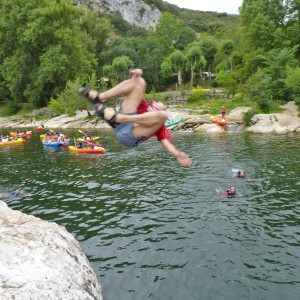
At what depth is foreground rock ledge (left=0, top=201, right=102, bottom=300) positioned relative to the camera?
6.95m

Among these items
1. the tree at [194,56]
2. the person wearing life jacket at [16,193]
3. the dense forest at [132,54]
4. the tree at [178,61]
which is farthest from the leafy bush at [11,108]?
the person wearing life jacket at [16,193]

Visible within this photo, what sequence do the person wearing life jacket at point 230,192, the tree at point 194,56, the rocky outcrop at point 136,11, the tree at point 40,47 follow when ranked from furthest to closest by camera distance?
the rocky outcrop at point 136,11, the tree at point 40,47, the tree at point 194,56, the person wearing life jacket at point 230,192

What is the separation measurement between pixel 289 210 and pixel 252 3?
43.4m

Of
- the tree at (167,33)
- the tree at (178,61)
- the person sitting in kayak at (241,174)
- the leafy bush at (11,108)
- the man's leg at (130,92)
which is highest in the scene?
the tree at (167,33)

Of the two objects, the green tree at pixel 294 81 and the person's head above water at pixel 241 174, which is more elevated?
the green tree at pixel 294 81

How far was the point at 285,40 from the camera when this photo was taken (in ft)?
155

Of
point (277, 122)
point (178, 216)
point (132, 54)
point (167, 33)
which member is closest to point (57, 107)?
point (132, 54)

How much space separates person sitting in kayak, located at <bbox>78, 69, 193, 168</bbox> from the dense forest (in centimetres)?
3599

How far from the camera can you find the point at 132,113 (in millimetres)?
6988

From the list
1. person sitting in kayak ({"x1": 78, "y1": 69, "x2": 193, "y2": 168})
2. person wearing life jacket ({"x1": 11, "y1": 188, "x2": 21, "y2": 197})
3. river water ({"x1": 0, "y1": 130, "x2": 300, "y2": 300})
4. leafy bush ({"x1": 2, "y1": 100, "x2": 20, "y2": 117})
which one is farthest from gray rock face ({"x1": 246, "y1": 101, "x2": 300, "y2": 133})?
leafy bush ({"x1": 2, "y1": 100, "x2": 20, "y2": 117})

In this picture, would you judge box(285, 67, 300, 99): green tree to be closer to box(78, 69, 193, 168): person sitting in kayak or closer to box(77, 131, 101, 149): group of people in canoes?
box(77, 131, 101, 149): group of people in canoes

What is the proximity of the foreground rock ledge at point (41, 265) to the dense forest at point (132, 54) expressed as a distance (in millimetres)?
35678

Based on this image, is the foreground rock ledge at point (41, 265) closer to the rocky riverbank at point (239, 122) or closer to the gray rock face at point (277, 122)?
the rocky riverbank at point (239, 122)

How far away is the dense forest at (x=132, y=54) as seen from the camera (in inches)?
1849
